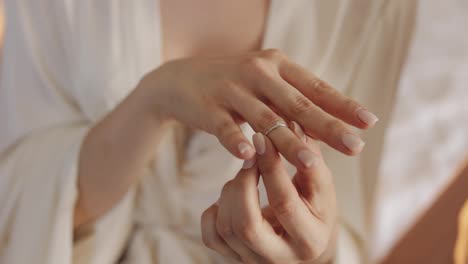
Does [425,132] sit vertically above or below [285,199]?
below

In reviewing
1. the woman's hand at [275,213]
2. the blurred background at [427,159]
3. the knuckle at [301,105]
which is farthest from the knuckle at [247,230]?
the blurred background at [427,159]

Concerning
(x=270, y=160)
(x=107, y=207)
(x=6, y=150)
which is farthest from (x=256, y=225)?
(x=6, y=150)

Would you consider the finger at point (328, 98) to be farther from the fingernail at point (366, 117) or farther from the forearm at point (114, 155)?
the forearm at point (114, 155)

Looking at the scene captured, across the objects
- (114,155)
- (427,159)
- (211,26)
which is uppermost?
(211,26)

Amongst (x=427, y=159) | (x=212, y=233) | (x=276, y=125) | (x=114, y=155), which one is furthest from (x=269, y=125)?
(x=427, y=159)

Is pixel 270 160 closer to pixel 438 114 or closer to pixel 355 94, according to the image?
pixel 355 94

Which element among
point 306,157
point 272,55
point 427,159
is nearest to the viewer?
point 306,157

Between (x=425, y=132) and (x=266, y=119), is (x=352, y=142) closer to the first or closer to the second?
(x=266, y=119)
